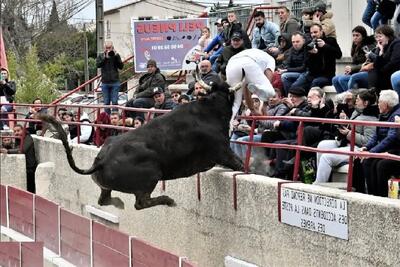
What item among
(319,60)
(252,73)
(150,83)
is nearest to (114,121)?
(150,83)

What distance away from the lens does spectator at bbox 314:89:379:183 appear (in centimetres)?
898

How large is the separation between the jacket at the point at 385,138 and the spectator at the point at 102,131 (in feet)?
20.6

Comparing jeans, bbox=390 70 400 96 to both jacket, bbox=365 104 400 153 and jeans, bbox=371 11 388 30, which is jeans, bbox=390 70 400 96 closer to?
jacket, bbox=365 104 400 153

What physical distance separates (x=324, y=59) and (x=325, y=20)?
922 millimetres

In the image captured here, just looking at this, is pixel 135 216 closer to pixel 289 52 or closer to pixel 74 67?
pixel 289 52

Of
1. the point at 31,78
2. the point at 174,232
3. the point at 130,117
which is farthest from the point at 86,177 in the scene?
the point at 31,78

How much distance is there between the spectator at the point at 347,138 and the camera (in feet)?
29.5

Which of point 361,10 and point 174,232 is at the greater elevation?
point 361,10

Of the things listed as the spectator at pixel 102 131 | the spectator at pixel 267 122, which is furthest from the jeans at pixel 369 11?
the spectator at pixel 102 131

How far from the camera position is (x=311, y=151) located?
359 inches

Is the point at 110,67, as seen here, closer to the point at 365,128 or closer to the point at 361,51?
the point at 361,51

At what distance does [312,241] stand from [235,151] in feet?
7.20

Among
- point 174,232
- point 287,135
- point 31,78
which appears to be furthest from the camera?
point 31,78

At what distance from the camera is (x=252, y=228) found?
10.1m
